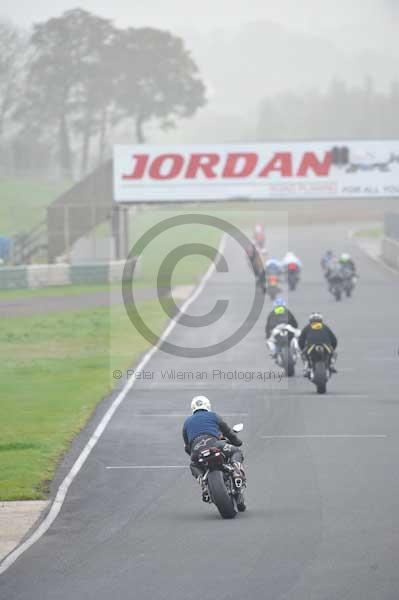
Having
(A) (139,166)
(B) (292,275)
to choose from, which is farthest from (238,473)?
(A) (139,166)

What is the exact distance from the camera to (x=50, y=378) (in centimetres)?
2852

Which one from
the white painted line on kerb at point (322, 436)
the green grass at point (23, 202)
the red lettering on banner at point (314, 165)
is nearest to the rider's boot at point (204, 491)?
the white painted line on kerb at point (322, 436)

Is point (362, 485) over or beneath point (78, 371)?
over

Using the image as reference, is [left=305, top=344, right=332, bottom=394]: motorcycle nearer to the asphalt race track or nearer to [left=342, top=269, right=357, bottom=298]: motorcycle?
the asphalt race track

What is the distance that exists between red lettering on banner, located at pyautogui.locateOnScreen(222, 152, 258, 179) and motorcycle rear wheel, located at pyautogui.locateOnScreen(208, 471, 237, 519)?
44.0m

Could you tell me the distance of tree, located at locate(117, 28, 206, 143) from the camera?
110312mm

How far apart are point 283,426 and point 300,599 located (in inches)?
413

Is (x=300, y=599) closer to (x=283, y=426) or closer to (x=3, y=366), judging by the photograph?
(x=283, y=426)

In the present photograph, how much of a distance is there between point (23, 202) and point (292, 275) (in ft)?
128

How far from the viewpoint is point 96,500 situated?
15414 millimetres

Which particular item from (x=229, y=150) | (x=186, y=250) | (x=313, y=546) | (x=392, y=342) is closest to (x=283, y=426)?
(x=313, y=546)

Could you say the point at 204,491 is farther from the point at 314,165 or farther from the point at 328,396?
the point at 314,165

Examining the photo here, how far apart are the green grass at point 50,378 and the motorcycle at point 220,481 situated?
2922mm
